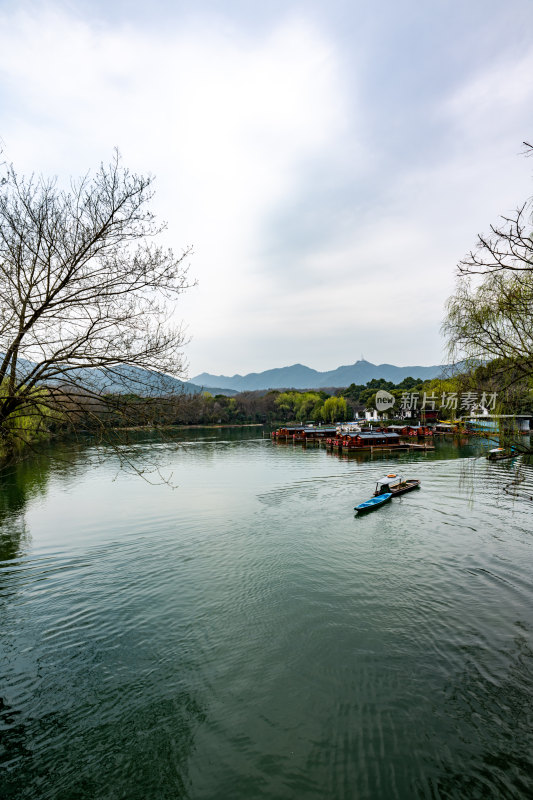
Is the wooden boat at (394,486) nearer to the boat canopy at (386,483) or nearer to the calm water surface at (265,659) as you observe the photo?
the boat canopy at (386,483)

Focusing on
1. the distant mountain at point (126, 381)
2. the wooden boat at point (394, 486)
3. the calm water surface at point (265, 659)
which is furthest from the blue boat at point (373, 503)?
the distant mountain at point (126, 381)

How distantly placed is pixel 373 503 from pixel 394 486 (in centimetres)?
434

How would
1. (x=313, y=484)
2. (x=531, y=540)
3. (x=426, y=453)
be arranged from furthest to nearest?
(x=426, y=453)
(x=313, y=484)
(x=531, y=540)

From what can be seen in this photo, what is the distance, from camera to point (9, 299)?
18.2 feet

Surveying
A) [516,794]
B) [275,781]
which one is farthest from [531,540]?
[275,781]

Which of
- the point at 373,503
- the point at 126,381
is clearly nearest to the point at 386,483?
the point at 373,503

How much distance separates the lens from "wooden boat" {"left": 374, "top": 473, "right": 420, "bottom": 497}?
2470cm

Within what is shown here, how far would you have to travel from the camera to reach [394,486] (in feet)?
85.3

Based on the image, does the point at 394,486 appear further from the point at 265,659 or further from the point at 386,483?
the point at 265,659

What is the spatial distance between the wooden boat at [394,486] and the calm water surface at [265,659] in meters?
5.43

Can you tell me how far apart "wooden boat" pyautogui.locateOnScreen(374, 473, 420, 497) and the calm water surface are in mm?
5427

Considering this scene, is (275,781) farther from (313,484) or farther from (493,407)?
(313,484)

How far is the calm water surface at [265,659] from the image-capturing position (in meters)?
6.18

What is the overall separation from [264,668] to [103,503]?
18.5m
